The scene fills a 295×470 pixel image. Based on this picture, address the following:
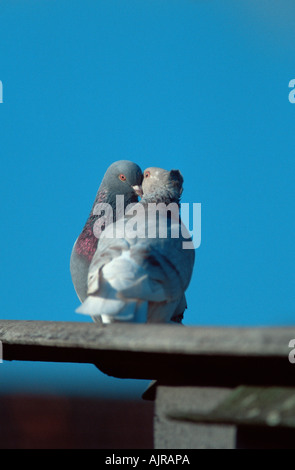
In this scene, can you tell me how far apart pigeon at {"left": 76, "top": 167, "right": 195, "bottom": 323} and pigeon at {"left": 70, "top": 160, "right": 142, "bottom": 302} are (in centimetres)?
37

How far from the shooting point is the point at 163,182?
3.10 m

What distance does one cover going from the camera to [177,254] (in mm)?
2570

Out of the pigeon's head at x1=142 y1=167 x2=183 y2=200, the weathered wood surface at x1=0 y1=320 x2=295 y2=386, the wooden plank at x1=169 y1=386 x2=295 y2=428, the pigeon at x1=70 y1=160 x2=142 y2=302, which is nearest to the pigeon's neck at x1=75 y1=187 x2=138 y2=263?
the pigeon at x1=70 y1=160 x2=142 y2=302

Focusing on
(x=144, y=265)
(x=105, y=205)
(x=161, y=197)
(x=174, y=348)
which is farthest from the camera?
(x=105, y=205)

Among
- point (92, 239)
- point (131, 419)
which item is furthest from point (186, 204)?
point (131, 419)

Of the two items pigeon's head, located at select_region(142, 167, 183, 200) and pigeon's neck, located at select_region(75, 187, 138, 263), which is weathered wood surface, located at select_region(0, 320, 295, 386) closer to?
pigeon's neck, located at select_region(75, 187, 138, 263)

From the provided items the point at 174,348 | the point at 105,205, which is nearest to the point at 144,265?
the point at 174,348

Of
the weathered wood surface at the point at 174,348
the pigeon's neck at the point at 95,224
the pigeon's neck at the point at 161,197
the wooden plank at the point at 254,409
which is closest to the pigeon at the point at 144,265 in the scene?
the pigeon's neck at the point at 161,197

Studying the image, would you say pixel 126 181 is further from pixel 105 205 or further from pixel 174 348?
pixel 174 348

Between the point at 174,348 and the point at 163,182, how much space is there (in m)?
1.74

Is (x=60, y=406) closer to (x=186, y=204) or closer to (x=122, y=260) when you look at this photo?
(x=186, y=204)

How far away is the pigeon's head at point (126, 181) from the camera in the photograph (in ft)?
11.6

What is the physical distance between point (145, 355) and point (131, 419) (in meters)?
6.57
